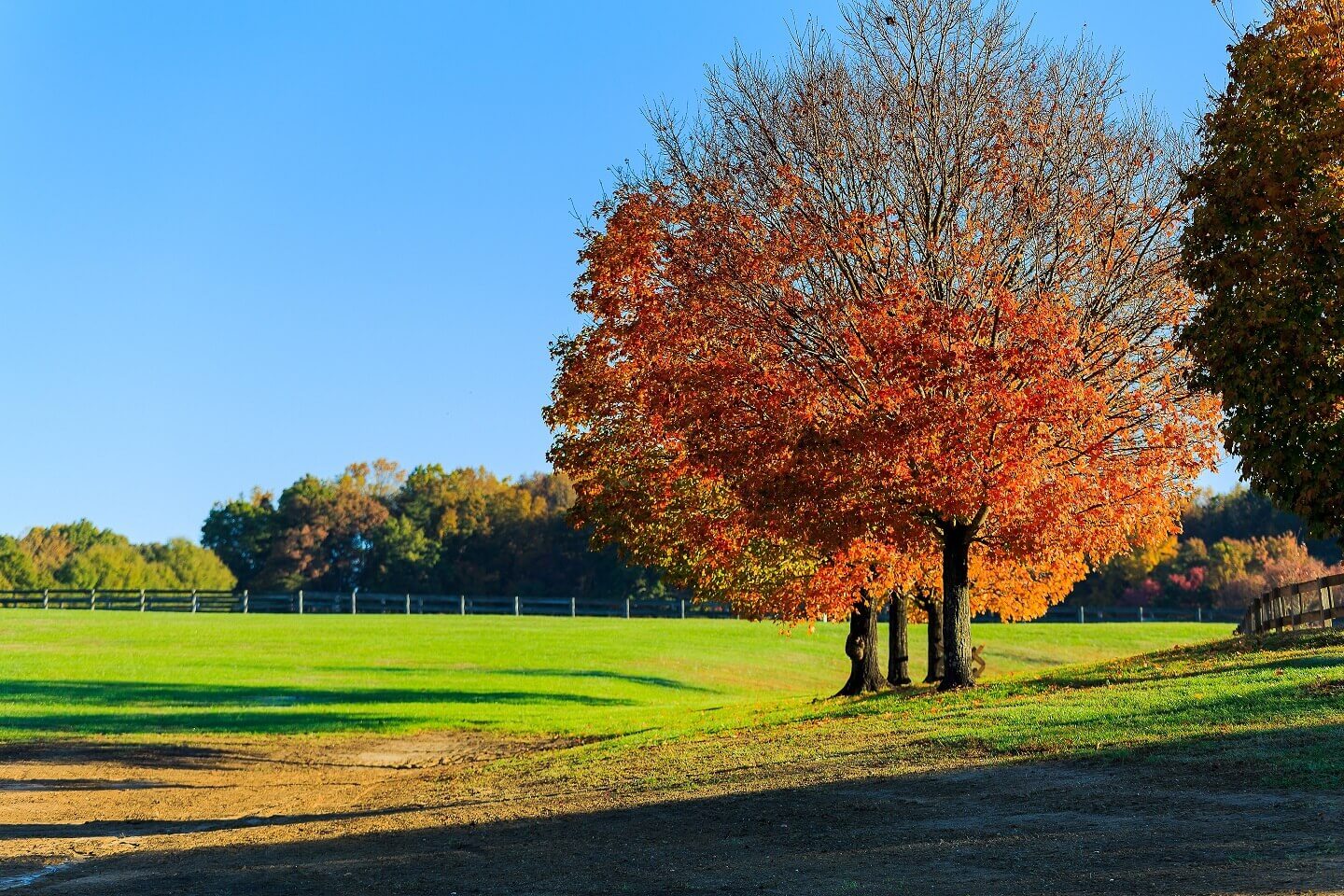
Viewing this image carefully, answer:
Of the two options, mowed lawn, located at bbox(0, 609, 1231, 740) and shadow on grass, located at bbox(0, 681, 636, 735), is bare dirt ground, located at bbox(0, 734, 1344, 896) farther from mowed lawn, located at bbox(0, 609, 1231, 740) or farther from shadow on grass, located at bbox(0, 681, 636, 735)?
shadow on grass, located at bbox(0, 681, 636, 735)

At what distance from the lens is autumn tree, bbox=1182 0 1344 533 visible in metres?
13.7

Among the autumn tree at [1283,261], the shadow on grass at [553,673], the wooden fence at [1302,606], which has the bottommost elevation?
the shadow on grass at [553,673]

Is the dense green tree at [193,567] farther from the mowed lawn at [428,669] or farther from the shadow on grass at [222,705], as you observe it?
the shadow on grass at [222,705]

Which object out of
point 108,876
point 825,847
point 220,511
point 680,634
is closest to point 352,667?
point 680,634

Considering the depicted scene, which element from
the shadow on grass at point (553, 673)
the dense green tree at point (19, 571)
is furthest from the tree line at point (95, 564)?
the shadow on grass at point (553, 673)

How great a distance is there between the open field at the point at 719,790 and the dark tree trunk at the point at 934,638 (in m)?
3.66

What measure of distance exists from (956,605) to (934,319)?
5876 mm

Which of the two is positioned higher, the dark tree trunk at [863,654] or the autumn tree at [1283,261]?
the autumn tree at [1283,261]

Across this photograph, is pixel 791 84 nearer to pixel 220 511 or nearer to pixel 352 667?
pixel 352 667

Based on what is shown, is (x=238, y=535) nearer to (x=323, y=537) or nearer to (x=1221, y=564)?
(x=323, y=537)

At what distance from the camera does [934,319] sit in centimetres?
1908

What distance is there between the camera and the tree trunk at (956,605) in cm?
2208

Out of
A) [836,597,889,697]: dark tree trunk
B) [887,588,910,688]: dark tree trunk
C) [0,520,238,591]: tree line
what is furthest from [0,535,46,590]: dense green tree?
[887,588,910,688]: dark tree trunk

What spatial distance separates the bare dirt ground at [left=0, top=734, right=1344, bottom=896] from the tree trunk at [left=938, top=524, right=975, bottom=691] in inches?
315
